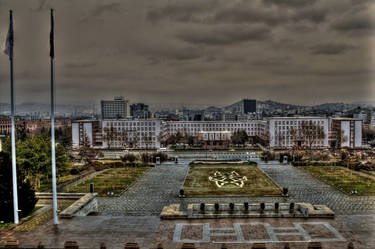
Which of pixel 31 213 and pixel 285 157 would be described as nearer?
pixel 31 213

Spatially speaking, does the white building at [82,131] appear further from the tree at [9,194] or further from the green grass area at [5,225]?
the green grass area at [5,225]

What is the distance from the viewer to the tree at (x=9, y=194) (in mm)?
23359

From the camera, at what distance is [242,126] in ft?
387

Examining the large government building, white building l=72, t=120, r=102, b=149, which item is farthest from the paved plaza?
white building l=72, t=120, r=102, b=149

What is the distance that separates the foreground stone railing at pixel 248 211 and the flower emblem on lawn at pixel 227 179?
15.2m

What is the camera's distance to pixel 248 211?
26156 mm

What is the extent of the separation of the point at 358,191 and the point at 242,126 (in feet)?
262

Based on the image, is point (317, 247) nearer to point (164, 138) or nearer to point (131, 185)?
point (131, 185)

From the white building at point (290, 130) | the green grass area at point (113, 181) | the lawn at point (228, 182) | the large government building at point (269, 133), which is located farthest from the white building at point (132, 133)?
the lawn at point (228, 182)

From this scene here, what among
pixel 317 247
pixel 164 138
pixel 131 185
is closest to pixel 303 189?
pixel 131 185

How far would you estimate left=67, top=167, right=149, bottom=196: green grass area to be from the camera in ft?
131

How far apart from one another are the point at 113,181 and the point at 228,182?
15548 millimetres

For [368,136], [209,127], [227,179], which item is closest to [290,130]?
[209,127]

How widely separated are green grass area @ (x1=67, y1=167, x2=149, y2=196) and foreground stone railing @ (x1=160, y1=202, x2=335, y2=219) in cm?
1517
